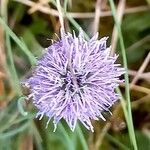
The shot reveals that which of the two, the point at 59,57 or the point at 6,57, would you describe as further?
the point at 6,57

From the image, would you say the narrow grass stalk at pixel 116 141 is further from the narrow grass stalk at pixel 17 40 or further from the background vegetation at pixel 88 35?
the narrow grass stalk at pixel 17 40

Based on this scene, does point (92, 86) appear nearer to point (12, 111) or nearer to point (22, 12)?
point (12, 111)

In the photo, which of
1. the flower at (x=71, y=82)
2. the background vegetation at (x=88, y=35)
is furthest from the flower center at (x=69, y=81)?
the background vegetation at (x=88, y=35)

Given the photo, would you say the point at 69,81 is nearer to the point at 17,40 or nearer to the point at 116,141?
the point at 17,40

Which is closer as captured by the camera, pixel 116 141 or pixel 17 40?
pixel 17 40

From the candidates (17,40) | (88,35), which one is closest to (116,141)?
(88,35)

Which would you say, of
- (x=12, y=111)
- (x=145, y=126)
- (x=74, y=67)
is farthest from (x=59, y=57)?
(x=145, y=126)
